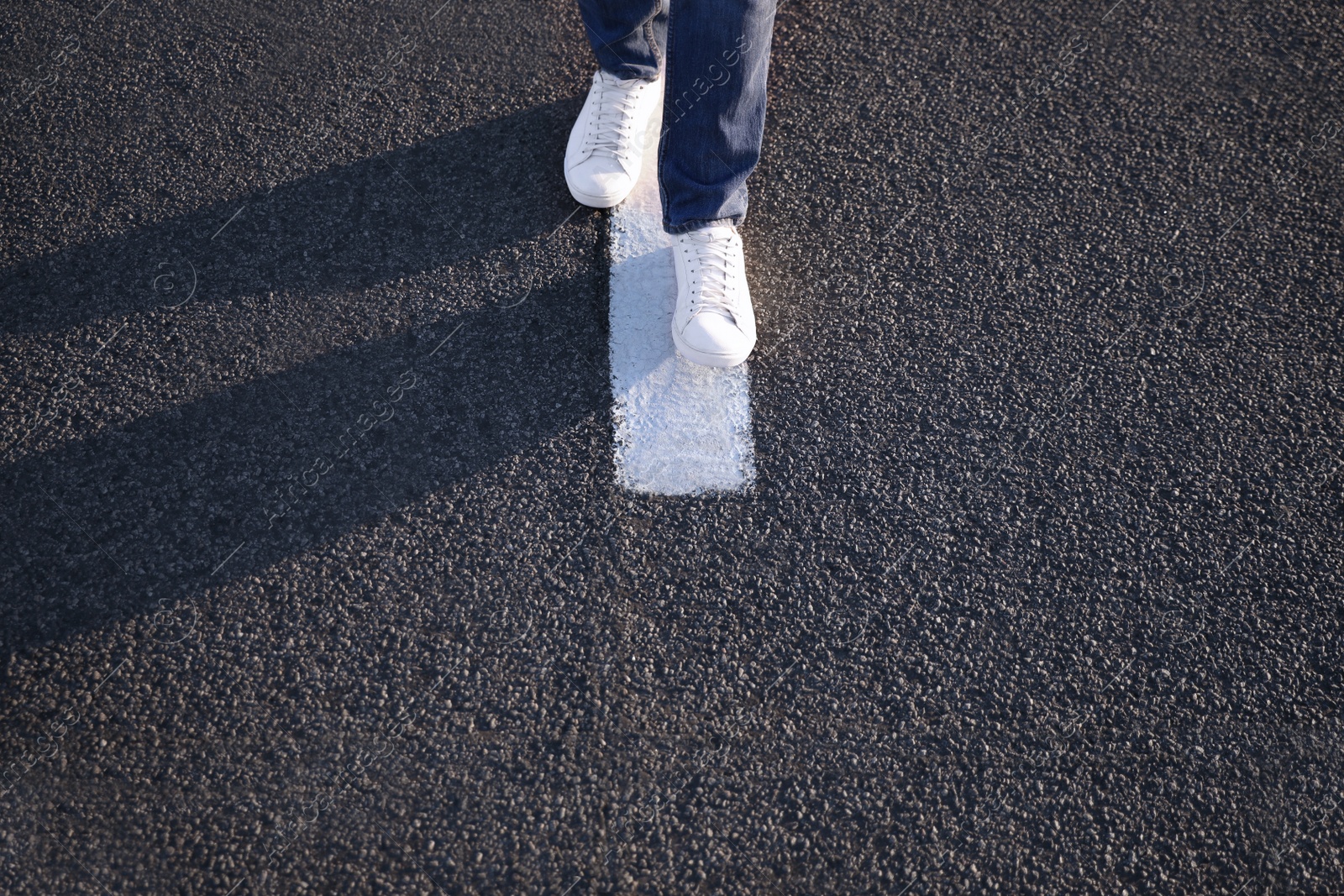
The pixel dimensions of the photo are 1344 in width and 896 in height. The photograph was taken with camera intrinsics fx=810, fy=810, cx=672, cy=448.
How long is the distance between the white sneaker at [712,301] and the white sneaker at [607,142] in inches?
13.3

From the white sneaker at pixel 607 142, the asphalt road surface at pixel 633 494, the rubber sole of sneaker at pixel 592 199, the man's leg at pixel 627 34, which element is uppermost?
the man's leg at pixel 627 34

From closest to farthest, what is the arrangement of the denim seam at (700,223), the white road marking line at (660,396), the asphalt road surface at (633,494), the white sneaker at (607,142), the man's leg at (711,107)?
the asphalt road surface at (633,494) < the man's leg at (711,107) < the white road marking line at (660,396) < the denim seam at (700,223) < the white sneaker at (607,142)

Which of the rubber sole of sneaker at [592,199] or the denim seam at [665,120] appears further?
the rubber sole of sneaker at [592,199]

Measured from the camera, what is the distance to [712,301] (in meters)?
2.30

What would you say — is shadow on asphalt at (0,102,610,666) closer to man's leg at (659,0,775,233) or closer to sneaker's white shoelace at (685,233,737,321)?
sneaker's white shoelace at (685,233,737,321)

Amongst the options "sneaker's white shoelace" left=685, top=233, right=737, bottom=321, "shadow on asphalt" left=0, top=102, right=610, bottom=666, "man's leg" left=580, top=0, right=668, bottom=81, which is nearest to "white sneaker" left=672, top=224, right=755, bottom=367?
"sneaker's white shoelace" left=685, top=233, right=737, bottom=321

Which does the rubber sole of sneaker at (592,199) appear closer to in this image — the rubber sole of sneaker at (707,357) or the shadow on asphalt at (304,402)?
the shadow on asphalt at (304,402)

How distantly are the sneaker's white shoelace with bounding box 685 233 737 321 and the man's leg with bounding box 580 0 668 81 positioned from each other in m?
→ 0.67

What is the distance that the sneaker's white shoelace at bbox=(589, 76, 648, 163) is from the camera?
256 cm

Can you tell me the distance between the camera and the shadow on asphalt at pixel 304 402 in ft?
6.55

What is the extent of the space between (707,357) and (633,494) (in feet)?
1.48

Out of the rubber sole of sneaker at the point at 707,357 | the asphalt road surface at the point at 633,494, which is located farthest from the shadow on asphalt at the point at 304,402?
the rubber sole of sneaker at the point at 707,357

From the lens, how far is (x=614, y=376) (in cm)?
231

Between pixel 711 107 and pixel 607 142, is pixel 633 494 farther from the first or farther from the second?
pixel 607 142
